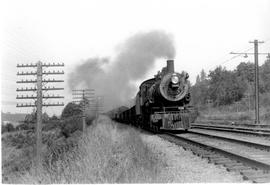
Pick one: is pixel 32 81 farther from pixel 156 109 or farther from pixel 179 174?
pixel 179 174

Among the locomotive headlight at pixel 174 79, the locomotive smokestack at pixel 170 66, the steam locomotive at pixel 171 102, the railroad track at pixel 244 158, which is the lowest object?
the railroad track at pixel 244 158

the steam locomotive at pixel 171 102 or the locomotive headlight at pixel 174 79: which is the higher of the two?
the locomotive headlight at pixel 174 79

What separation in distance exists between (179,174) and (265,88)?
172 feet

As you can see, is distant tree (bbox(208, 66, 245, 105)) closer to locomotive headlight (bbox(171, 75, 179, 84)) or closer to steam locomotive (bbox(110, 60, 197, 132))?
steam locomotive (bbox(110, 60, 197, 132))

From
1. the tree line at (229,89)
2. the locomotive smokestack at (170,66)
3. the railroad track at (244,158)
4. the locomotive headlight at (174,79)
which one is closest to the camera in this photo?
the railroad track at (244,158)

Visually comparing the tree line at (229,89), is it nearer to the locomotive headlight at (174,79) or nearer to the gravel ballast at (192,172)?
the locomotive headlight at (174,79)

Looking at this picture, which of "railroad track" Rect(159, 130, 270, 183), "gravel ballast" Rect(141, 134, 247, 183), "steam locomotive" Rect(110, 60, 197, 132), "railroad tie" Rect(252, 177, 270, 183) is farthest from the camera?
"steam locomotive" Rect(110, 60, 197, 132)

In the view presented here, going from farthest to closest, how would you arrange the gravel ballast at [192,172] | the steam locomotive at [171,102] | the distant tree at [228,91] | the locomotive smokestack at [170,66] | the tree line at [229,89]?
the distant tree at [228,91], the tree line at [229,89], the locomotive smokestack at [170,66], the steam locomotive at [171,102], the gravel ballast at [192,172]

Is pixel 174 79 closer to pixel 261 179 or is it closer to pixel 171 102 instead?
pixel 171 102

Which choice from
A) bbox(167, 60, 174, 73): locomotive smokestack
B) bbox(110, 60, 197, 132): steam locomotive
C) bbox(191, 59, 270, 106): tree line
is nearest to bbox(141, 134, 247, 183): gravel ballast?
bbox(110, 60, 197, 132): steam locomotive

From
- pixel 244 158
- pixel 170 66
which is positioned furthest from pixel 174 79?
pixel 244 158

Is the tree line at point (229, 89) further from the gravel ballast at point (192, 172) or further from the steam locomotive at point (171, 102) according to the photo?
the gravel ballast at point (192, 172)

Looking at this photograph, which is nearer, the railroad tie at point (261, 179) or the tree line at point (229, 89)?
the railroad tie at point (261, 179)

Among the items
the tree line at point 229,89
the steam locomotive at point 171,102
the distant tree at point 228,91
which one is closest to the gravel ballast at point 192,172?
the steam locomotive at point 171,102
